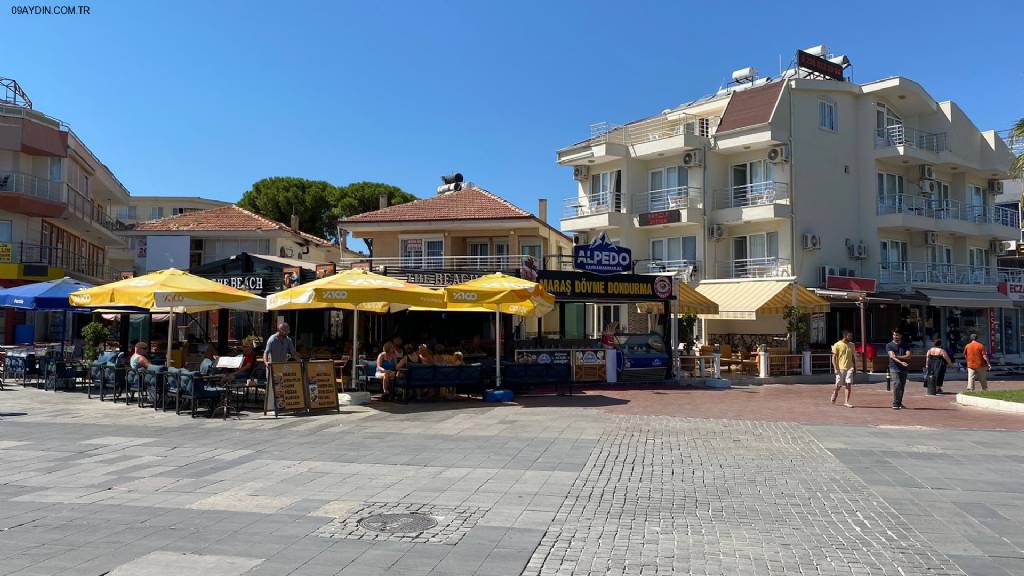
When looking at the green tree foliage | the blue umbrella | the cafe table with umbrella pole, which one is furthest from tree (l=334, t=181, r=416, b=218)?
the cafe table with umbrella pole

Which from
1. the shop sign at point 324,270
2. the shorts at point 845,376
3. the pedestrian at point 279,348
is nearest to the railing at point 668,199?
the shorts at point 845,376

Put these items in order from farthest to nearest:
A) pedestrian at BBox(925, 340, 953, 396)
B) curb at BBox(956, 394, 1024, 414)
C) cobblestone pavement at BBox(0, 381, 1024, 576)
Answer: pedestrian at BBox(925, 340, 953, 396), curb at BBox(956, 394, 1024, 414), cobblestone pavement at BBox(0, 381, 1024, 576)

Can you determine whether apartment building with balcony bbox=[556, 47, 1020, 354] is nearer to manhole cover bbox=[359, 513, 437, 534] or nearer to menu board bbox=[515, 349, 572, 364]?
menu board bbox=[515, 349, 572, 364]

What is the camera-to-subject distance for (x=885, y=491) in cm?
828

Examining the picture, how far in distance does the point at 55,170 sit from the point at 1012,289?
48797 mm

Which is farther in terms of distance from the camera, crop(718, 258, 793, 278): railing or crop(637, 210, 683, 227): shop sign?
crop(637, 210, 683, 227): shop sign

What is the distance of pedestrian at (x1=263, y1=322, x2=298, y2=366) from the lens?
14164 millimetres

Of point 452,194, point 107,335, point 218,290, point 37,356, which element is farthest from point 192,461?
point 452,194

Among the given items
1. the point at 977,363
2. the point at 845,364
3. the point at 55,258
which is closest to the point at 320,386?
the point at 845,364

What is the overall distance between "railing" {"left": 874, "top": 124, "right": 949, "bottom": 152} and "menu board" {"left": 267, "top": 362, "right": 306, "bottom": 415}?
105 feet

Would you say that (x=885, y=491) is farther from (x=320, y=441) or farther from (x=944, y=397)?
(x=944, y=397)

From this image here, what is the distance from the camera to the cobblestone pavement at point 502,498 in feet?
18.7

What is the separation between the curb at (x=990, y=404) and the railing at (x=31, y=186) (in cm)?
3722

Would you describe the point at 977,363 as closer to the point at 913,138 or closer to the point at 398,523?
the point at 398,523
